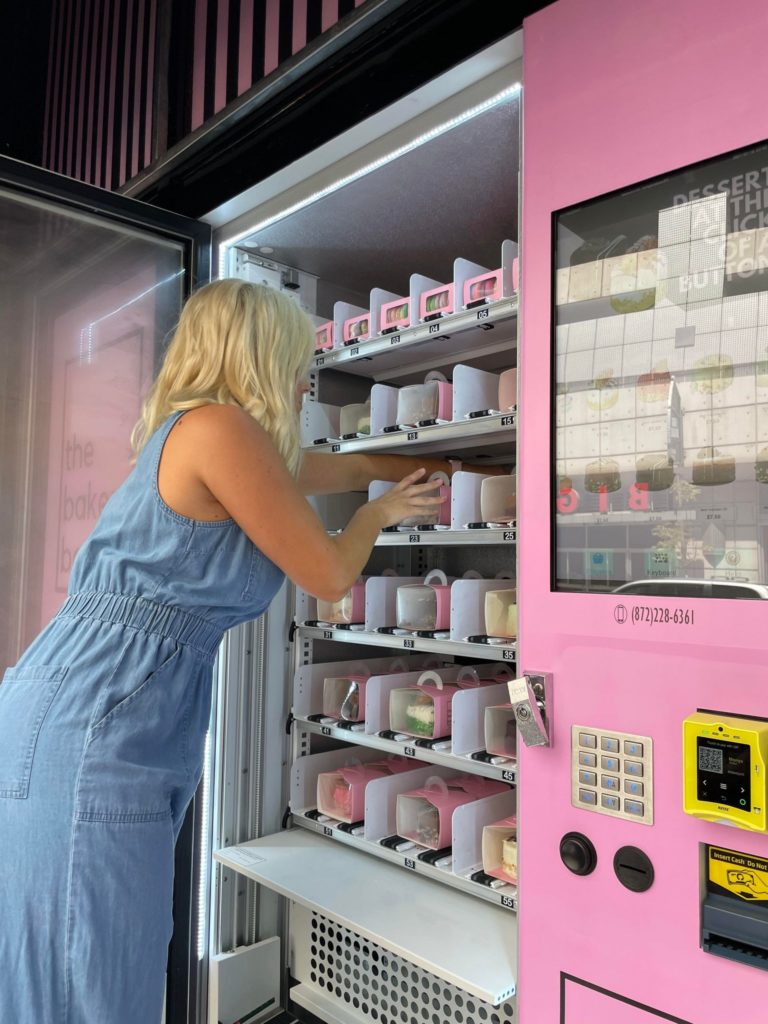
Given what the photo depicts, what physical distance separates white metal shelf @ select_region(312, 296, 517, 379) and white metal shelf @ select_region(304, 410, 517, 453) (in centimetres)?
26

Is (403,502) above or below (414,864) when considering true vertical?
above

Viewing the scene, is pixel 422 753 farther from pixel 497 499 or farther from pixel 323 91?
pixel 323 91

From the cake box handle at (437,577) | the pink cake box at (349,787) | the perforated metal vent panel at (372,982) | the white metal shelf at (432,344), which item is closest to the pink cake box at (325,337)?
the white metal shelf at (432,344)

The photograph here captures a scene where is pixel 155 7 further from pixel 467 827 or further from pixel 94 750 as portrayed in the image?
pixel 467 827

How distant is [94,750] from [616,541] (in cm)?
107

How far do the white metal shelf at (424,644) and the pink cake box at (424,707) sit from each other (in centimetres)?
12

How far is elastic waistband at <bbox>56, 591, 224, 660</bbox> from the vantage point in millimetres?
1534

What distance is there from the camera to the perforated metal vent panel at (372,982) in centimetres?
211

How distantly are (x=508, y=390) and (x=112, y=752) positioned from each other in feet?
4.39

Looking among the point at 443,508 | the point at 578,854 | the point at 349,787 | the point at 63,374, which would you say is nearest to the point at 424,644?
the point at 443,508

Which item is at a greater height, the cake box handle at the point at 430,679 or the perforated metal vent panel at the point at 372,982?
the cake box handle at the point at 430,679

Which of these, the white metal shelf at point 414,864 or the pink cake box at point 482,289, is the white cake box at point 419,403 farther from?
the white metal shelf at point 414,864

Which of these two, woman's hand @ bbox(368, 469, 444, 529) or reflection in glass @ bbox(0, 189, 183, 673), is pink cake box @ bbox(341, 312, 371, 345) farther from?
woman's hand @ bbox(368, 469, 444, 529)

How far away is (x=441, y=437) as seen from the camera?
7.11 feet
